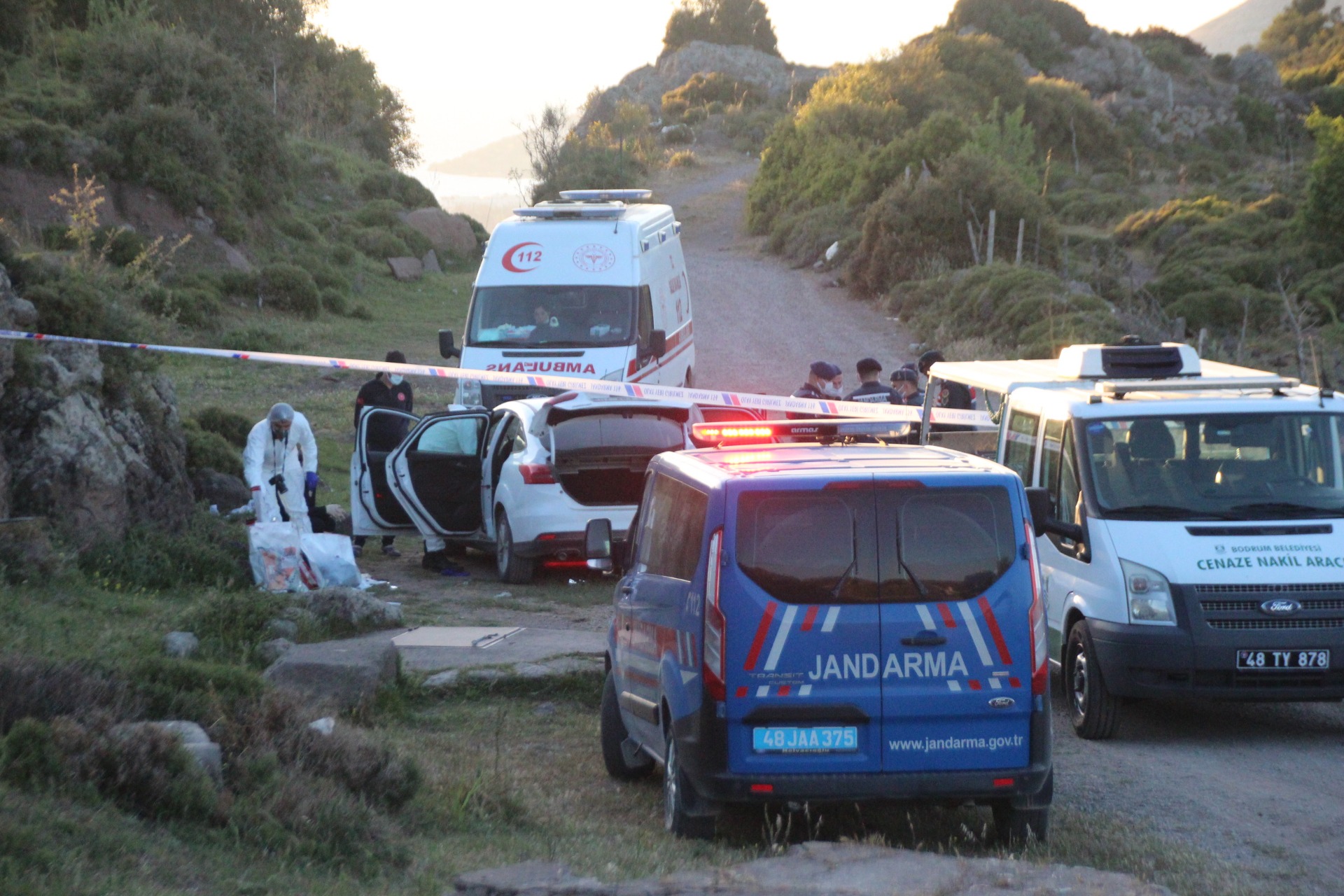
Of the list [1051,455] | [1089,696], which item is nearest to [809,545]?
[1089,696]

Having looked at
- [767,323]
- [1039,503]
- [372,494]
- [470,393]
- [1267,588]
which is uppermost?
[767,323]

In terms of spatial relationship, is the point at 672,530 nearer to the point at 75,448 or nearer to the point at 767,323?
the point at 75,448

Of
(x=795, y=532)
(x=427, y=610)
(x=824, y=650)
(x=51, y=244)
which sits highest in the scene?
(x=51, y=244)

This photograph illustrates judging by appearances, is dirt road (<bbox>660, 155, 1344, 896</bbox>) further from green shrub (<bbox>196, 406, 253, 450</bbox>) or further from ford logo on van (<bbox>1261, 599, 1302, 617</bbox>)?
green shrub (<bbox>196, 406, 253, 450</bbox>)

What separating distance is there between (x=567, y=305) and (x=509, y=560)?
6.18 metres

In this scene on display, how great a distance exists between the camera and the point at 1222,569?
299 inches

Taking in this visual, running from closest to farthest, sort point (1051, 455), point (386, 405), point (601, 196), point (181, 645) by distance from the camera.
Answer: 1. point (181, 645)
2. point (1051, 455)
3. point (386, 405)
4. point (601, 196)

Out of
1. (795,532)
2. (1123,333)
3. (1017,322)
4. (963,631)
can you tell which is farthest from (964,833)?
(1017,322)

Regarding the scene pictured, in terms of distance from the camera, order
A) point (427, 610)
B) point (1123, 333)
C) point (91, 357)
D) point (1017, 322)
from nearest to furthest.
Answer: point (427, 610), point (91, 357), point (1123, 333), point (1017, 322)

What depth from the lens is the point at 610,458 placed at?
12.1m

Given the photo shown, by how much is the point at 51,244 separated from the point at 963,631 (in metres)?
26.9

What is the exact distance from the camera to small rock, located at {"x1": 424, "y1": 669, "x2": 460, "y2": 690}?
8.63 metres

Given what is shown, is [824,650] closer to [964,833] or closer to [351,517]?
[964,833]

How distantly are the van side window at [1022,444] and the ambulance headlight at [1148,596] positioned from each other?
1.30 metres
